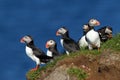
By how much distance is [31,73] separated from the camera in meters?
22.8

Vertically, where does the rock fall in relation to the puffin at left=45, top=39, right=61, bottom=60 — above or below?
below

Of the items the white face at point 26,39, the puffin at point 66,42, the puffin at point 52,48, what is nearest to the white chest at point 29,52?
the white face at point 26,39

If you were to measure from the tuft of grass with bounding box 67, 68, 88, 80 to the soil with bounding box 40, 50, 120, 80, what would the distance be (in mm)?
145

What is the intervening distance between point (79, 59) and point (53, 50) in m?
4.40

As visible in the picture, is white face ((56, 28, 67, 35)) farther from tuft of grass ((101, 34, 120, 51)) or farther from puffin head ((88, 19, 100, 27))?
tuft of grass ((101, 34, 120, 51))

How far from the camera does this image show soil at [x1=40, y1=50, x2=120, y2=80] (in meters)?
20.1

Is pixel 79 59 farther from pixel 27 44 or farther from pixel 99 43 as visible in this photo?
pixel 27 44

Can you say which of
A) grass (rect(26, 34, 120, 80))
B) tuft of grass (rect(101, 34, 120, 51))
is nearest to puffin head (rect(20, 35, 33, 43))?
grass (rect(26, 34, 120, 80))

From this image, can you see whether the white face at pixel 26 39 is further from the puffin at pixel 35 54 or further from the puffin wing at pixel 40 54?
the puffin wing at pixel 40 54

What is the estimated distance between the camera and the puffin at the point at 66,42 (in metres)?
24.6

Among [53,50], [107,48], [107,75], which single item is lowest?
[107,75]

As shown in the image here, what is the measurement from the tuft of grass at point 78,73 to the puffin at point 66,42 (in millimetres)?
3612

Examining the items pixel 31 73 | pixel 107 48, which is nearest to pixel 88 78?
pixel 107 48

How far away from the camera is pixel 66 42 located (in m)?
25.2
